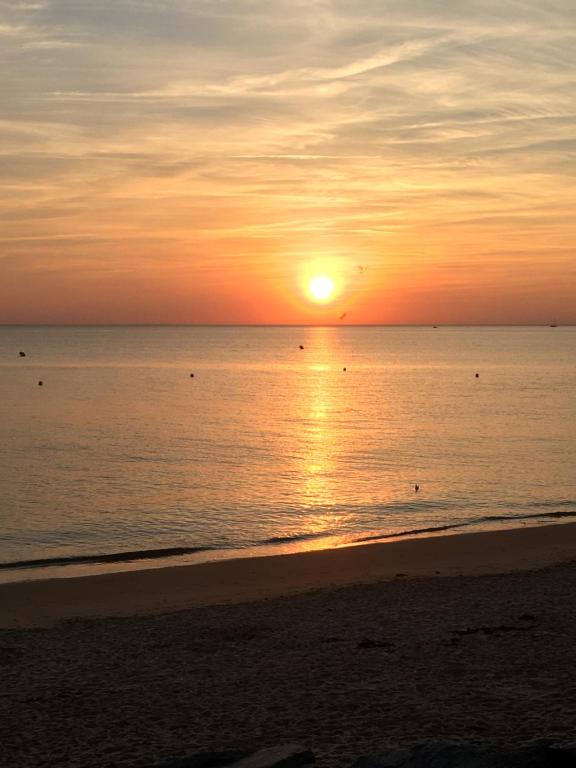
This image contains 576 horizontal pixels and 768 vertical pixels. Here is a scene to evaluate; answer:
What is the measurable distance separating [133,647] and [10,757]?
4733 mm

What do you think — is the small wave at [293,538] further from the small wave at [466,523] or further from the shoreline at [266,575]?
the shoreline at [266,575]

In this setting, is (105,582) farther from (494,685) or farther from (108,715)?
(494,685)

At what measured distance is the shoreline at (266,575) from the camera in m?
19.0

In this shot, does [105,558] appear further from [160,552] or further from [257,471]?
[257,471]

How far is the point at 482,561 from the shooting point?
23281 millimetres

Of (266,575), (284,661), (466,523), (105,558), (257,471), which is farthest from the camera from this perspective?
(257,471)

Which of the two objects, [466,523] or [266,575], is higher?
[266,575]

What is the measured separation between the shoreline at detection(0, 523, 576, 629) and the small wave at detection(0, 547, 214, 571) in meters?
2.23

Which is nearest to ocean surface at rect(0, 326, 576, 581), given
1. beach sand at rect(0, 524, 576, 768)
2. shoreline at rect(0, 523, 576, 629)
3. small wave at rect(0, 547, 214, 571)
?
small wave at rect(0, 547, 214, 571)

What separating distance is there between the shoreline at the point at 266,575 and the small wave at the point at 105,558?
2.23 meters

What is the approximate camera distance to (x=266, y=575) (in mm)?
22109

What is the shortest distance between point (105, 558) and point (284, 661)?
41.5 feet

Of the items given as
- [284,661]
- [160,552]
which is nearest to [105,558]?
[160,552]

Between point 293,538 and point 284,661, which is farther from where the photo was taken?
point 293,538
